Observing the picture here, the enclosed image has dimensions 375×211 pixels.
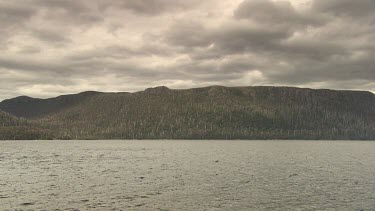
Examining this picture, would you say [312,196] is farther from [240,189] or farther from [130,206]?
[130,206]

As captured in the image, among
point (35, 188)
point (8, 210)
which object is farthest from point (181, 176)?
point (8, 210)

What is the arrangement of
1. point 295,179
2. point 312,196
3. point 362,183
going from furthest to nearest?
point 295,179, point 362,183, point 312,196

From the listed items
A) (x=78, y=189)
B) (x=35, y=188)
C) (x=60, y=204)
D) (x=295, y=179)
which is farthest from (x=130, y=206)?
(x=295, y=179)

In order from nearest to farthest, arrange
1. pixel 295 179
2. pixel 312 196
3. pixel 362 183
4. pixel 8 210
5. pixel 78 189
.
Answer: pixel 8 210
pixel 312 196
pixel 78 189
pixel 362 183
pixel 295 179

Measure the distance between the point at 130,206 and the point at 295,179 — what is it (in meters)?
42.0

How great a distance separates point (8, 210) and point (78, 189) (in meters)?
18.5

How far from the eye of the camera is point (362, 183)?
7269 cm

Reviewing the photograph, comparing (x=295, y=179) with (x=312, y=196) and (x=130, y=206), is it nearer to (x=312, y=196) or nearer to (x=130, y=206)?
(x=312, y=196)

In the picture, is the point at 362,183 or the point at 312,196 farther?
the point at 362,183

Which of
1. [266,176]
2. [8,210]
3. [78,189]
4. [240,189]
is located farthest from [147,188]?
[266,176]

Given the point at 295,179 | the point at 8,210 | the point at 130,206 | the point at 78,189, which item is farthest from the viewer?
the point at 295,179

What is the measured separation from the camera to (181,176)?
274 ft

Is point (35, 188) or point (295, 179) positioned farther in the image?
point (295, 179)

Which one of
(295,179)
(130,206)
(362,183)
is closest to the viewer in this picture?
(130,206)
